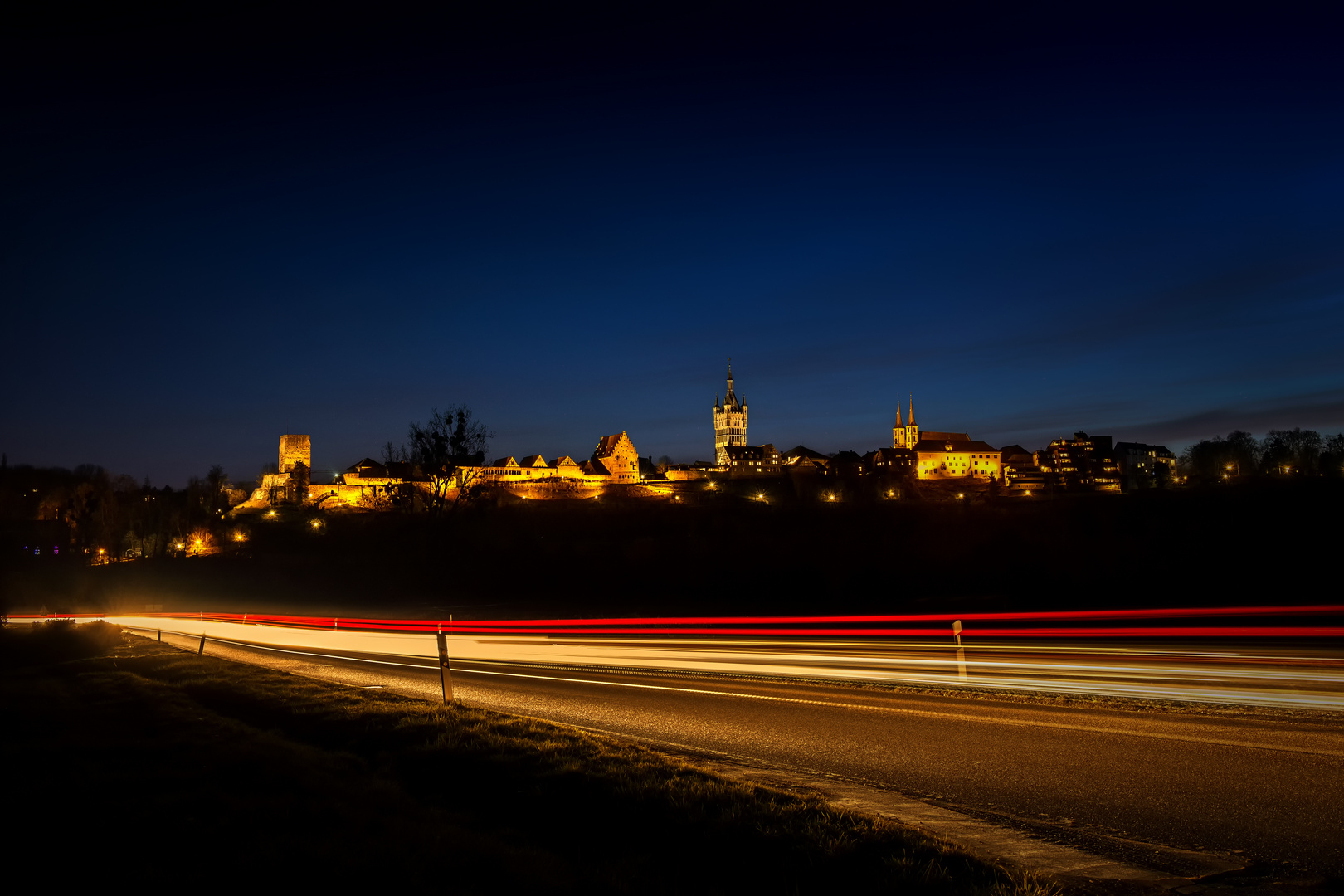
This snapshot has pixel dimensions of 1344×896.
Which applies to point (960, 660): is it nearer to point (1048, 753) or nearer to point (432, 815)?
point (1048, 753)

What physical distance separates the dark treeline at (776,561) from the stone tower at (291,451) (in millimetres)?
57540

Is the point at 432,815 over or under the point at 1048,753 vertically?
over

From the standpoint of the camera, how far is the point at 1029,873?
19.0ft

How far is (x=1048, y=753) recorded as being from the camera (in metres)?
9.91

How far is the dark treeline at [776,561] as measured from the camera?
52.0 meters

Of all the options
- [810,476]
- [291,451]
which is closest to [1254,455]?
[810,476]

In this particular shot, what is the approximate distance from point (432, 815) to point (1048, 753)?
6.80m

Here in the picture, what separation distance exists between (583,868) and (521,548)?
64.0 metres

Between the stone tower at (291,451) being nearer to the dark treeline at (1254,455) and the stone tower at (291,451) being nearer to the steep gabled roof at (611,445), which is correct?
the steep gabled roof at (611,445)

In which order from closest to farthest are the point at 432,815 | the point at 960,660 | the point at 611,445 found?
1. the point at 432,815
2. the point at 960,660
3. the point at 611,445

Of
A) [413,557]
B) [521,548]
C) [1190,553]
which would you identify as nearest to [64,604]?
[413,557]

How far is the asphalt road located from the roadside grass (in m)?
1.61

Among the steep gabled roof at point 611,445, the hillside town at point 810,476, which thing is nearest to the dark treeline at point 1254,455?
the hillside town at point 810,476

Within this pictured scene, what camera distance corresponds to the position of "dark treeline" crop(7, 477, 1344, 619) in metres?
52.0
